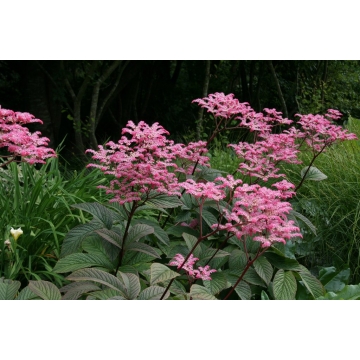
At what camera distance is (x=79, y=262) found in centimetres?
213

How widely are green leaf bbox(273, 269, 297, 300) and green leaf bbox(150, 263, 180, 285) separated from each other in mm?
606

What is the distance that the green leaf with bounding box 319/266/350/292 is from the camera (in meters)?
2.57

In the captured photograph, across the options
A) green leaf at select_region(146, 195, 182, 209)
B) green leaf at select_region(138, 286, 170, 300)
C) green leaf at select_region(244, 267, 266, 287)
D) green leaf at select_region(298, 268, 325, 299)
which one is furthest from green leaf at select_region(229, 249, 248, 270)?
green leaf at select_region(138, 286, 170, 300)

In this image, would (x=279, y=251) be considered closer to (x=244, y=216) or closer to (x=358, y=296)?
(x=358, y=296)

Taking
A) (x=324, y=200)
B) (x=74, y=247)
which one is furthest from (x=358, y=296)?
(x=74, y=247)

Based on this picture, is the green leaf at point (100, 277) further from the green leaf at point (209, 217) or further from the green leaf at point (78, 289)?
the green leaf at point (209, 217)

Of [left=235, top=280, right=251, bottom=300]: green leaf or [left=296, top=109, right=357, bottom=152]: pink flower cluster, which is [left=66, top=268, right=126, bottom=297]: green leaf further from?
[left=296, top=109, right=357, bottom=152]: pink flower cluster

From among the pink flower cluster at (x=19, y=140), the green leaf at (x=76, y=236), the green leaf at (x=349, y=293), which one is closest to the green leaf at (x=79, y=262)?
the green leaf at (x=76, y=236)

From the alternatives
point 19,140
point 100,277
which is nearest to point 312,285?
point 100,277

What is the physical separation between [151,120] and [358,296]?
6571 millimetres

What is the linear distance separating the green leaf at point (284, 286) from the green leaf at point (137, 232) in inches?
25.0

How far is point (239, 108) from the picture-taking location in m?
2.79

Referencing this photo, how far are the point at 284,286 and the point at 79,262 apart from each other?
3.08 feet

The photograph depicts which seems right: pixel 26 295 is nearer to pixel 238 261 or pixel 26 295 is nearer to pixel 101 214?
pixel 101 214
